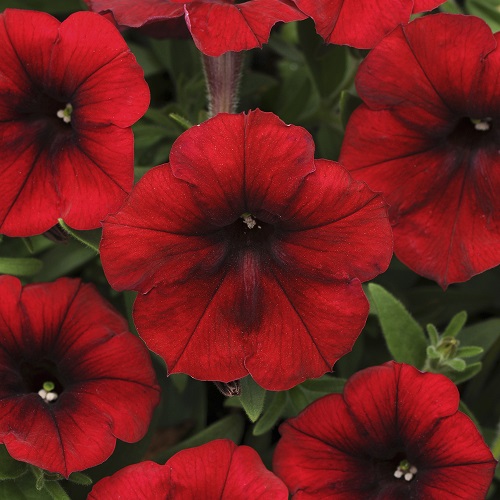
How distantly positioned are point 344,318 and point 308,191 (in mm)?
198

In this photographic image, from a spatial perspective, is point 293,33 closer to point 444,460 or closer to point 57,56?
point 57,56

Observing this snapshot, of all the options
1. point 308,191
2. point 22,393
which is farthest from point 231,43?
point 22,393

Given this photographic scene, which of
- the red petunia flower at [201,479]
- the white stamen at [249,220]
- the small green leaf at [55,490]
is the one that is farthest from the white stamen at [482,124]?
the small green leaf at [55,490]

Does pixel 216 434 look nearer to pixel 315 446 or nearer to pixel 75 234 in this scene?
pixel 315 446

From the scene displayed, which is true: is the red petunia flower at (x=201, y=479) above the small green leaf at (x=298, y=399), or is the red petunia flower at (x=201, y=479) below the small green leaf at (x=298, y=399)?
below

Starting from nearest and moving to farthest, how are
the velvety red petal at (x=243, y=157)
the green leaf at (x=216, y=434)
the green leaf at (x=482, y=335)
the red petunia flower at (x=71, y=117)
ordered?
the velvety red petal at (x=243, y=157) < the red petunia flower at (x=71, y=117) < the green leaf at (x=216, y=434) < the green leaf at (x=482, y=335)

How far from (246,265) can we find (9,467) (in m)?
0.50

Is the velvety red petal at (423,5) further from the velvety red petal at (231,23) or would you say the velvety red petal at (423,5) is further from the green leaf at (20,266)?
the green leaf at (20,266)

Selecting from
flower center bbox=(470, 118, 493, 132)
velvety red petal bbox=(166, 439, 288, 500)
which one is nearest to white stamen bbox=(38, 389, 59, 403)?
velvety red petal bbox=(166, 439, 288, 500)

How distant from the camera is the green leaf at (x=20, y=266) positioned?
4.73 ft

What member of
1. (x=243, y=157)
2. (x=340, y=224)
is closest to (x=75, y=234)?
(x=243, y=157)

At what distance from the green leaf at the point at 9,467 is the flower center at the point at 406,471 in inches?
24.2

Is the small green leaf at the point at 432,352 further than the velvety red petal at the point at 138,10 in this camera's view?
Yes

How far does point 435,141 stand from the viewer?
1.43 m
